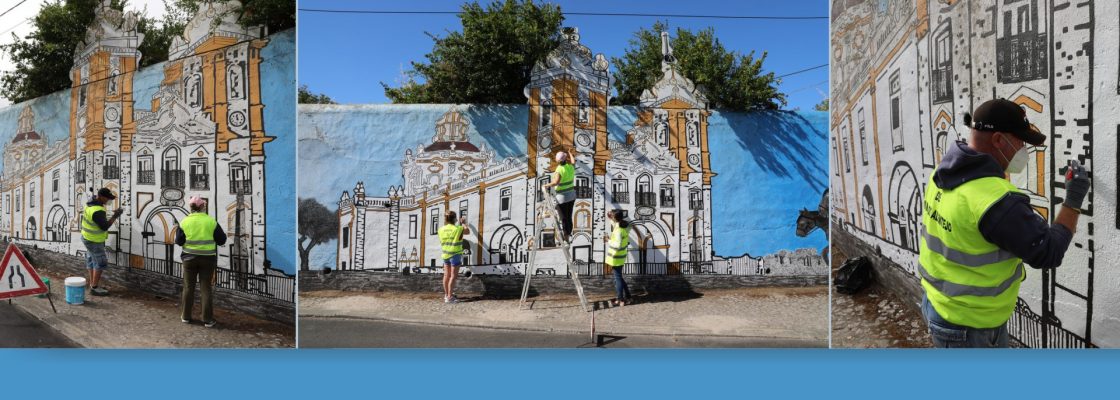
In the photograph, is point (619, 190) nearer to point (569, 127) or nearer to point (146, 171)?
point (569, 127)

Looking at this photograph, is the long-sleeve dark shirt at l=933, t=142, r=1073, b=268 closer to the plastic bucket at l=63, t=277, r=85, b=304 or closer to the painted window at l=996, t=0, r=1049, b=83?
the painted window at l=996, t=0, r=1049, b=83

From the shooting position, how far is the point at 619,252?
18.9 feet

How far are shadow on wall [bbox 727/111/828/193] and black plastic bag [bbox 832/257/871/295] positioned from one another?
73 cm

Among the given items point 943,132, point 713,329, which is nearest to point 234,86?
point 713,329

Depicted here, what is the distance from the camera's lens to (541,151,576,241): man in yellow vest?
18.6 ft

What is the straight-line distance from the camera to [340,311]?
5.59 m

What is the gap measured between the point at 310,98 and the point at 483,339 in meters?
2.74

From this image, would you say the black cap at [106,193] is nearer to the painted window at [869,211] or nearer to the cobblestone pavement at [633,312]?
the cobblestone pavement at [633,312]

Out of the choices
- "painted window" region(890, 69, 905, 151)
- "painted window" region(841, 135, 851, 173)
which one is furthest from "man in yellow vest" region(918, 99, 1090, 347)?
"painted window" region(841, 135, 851, 173)

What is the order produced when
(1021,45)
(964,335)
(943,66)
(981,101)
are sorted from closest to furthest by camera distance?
(964,335)
(1021,45)
(981,101)
(943,66)

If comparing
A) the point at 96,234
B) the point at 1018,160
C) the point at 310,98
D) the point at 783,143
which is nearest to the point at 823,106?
the point at 783,143

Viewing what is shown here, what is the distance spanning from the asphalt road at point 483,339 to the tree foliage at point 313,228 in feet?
2.27

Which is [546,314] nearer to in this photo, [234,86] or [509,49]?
[509,49]

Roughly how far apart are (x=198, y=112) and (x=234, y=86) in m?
0.41
